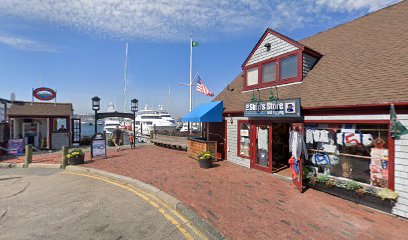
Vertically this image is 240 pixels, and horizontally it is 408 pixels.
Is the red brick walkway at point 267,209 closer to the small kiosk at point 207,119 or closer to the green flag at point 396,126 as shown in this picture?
the green flag at point 396,126

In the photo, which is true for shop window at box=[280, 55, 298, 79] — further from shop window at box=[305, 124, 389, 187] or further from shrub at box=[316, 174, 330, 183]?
shrub at box=[316, 174, 330, 183]

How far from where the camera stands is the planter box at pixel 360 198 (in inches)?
241

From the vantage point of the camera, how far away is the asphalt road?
16.8ft

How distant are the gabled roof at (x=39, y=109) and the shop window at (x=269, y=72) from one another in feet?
59.9

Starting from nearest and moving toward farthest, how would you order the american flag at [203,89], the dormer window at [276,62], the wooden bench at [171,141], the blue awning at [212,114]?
the dormer window at [276,62] < the blue awning at [212,114] < the wooden bench at [171,141] < the american flag at [203,89]

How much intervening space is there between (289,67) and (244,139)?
445 centimetres

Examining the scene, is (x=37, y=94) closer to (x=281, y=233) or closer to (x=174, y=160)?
(x=174, y=160)

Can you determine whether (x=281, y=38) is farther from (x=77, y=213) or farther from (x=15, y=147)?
(x=15, y=147)

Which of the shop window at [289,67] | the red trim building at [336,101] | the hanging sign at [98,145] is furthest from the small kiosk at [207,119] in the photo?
the hanging sign at [98,145]

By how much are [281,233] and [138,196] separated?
16.2 feet

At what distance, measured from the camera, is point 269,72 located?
11.5 meters

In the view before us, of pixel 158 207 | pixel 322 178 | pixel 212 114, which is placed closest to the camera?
pixel 158 207

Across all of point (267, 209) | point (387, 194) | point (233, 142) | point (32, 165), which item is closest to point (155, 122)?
point (32, 165)

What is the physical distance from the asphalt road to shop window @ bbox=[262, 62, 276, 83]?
28.5 feet
